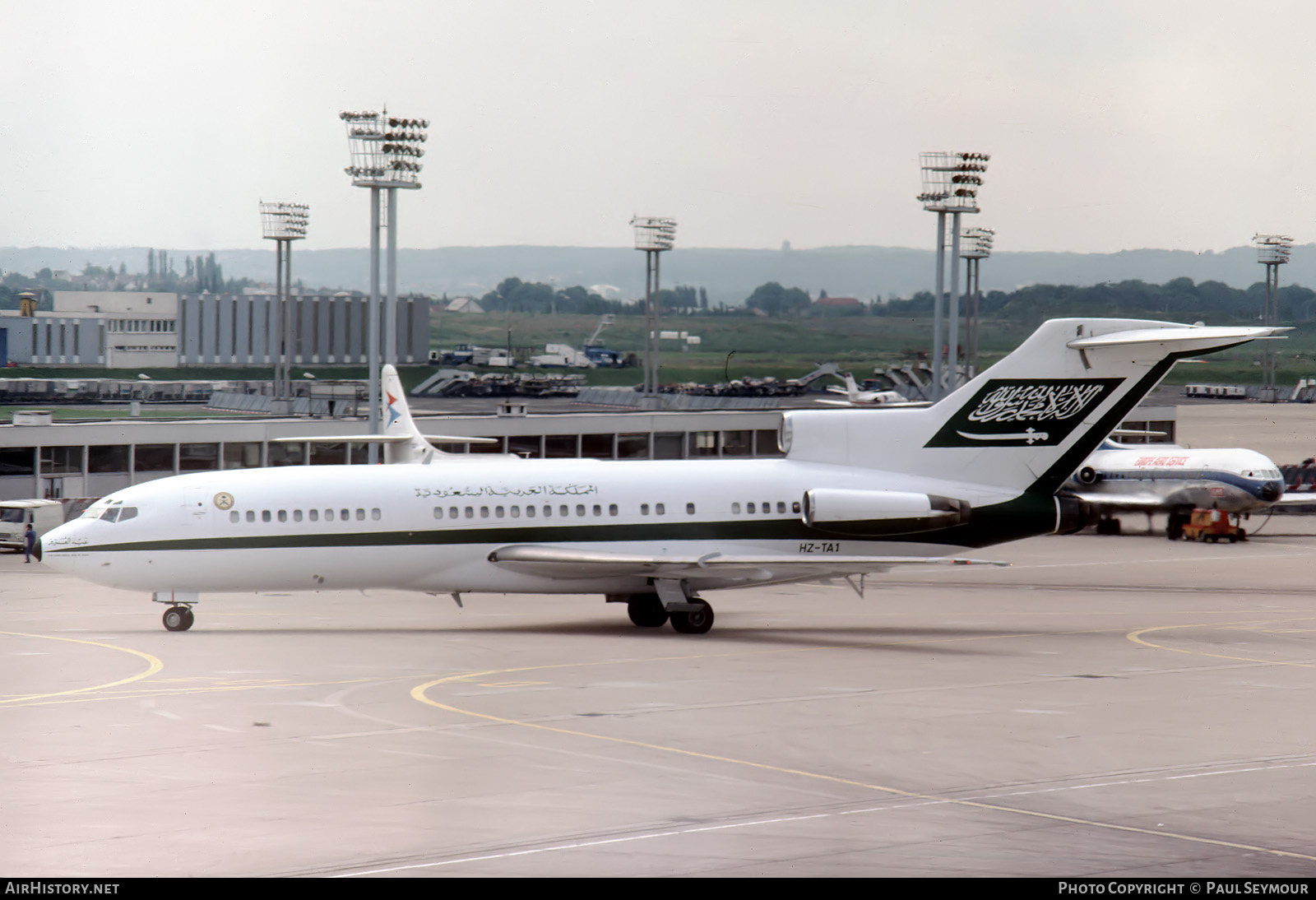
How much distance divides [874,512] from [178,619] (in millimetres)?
14926

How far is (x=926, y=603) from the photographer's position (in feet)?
125

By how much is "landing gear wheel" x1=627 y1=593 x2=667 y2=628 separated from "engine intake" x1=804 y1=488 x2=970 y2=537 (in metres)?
3.83

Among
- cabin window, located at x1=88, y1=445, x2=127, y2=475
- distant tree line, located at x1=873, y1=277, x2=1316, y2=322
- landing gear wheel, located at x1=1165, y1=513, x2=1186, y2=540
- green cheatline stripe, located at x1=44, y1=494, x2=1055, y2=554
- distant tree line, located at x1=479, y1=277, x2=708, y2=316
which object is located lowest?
A: landing gear wheel, located at x1=1165, y1=513, x2=1186, y2=540

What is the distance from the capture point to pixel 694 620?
103 feet

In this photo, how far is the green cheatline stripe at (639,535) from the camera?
3033 cm

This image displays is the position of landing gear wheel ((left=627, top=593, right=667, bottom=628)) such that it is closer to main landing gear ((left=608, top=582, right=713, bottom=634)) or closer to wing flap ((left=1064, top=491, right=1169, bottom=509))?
main landing gear ((left=608, top=582, right=713, bottom=634))

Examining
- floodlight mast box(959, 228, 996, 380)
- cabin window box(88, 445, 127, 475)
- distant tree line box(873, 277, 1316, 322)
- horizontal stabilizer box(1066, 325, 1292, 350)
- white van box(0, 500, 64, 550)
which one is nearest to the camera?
horizontal stabilizer box(1066, 325, 1292, 350)

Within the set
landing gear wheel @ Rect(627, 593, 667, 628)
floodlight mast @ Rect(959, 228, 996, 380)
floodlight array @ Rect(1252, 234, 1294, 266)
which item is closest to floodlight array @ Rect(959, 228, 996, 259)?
floodlight mast @ Rect(959, 228, 996, 380)

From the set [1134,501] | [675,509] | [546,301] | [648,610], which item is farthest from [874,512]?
[546,301]

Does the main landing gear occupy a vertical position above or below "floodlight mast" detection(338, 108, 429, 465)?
below

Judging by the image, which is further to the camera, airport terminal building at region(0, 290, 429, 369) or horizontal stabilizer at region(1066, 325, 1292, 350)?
airport terminal building at region(0, 290, 429, 369)

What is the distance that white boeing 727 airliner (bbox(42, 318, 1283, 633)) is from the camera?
30453 mm

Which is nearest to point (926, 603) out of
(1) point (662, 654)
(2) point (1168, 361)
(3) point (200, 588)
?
(2) point (1168, 361)

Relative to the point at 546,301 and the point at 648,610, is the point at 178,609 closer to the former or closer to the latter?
the point at 648,610
